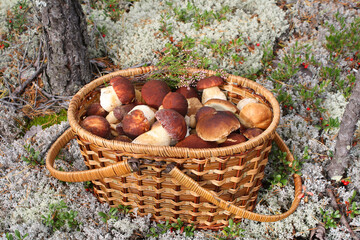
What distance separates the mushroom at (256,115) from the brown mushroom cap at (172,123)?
21.6 inches

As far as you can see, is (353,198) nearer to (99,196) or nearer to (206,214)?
(206,214)

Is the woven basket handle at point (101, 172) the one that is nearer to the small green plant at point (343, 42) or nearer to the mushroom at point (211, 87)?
the mushroom at point (211, 87)

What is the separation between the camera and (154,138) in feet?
6.98

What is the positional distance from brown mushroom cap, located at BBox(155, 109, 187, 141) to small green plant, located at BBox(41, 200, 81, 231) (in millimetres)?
998

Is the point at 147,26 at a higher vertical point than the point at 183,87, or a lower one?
higher

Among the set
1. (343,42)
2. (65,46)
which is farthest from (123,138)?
(343,42)

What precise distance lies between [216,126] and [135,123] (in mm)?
624

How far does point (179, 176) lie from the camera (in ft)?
6.25

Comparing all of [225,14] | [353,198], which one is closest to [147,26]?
[225,14]

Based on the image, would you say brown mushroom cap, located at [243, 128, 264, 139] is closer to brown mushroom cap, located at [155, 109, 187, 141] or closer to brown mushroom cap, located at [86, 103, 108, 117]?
brown mushroom cap, located at [155, 109, 187, 141]

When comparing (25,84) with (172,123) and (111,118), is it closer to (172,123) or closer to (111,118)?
(111,118)

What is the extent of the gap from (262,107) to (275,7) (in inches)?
101

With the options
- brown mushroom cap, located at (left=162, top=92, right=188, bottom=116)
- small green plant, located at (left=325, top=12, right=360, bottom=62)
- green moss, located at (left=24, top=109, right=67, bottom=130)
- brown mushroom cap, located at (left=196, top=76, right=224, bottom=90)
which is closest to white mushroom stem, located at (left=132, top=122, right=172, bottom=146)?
brown mushroom cap, located at (left=162, top=92, right=188, bottom=116)

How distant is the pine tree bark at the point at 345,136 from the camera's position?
2260 mm
